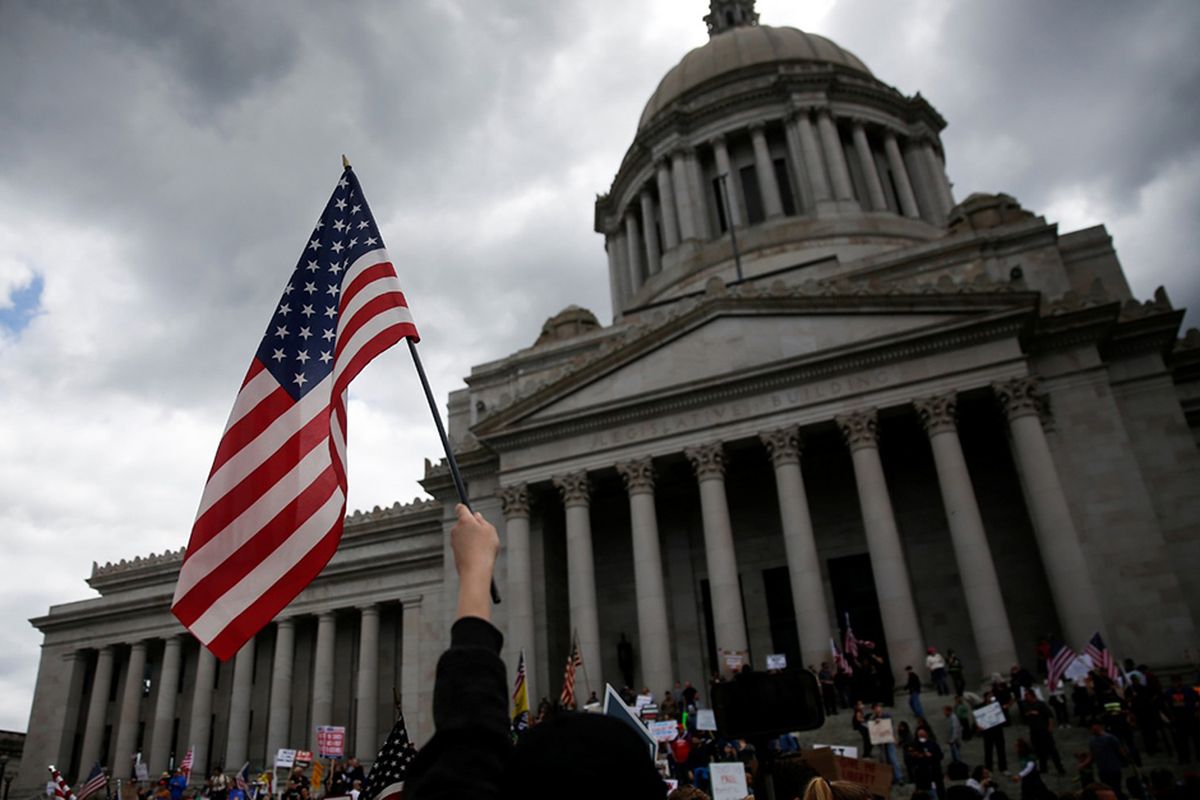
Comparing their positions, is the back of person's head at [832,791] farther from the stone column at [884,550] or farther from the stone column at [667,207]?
the stone column at [667,207]

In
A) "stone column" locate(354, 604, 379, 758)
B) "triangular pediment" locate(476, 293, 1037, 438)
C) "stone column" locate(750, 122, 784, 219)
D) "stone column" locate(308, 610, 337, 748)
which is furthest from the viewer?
"stone column" locate(750, 122, 784, 219)

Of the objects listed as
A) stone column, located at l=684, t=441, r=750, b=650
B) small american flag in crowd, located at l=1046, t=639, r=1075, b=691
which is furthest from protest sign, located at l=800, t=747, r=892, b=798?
stone column, located at l=684, t=441, r=750, b=650

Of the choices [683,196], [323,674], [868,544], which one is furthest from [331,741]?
[683,196]

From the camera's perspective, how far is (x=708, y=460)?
30156mm

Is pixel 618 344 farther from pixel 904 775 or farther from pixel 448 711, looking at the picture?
pixel 448 711

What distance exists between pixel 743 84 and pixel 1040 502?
3539 centimetres

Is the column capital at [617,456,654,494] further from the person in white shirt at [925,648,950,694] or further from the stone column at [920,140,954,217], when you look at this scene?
the stone column at [920,140,954,217]

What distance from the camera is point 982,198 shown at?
129 feet

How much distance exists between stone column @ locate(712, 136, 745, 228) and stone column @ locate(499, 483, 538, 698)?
967 inches

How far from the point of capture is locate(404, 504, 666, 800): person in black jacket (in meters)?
2.01

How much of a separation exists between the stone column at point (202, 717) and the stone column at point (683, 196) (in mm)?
31976

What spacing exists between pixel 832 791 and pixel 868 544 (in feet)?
85.3

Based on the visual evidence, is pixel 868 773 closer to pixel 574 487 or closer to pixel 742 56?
pixel 574 487

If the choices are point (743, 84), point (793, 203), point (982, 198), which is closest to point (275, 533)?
point (982, 198)
